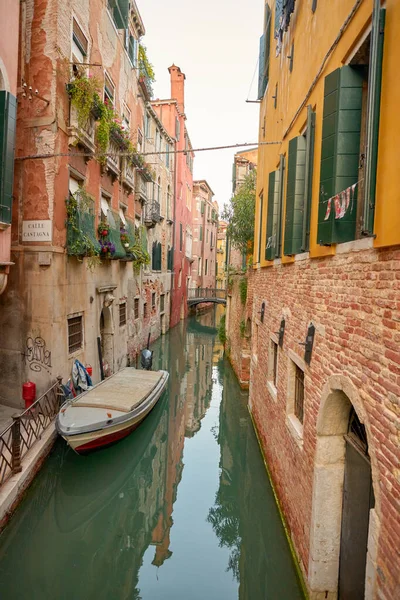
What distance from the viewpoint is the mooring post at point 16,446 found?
5512 mm

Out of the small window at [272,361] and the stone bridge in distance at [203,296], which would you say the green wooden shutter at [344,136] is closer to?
the small window at [272,361]

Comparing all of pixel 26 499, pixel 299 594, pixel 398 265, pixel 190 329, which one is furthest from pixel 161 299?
pixel 398 265

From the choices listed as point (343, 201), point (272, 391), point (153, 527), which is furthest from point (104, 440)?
point (343, 201)

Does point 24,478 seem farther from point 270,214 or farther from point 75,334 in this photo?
point 270,214

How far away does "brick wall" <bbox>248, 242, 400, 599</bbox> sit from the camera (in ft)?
8.20

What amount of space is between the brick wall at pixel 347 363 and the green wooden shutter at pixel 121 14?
32.0 ft

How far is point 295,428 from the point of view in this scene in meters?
5.07

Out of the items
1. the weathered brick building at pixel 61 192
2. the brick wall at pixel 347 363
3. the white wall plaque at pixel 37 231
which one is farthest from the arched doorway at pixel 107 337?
the brick wall at pixel 347 363

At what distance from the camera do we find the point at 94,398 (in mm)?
8031

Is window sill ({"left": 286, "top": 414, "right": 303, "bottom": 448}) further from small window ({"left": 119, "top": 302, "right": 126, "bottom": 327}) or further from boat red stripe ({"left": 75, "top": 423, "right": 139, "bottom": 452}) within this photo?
small window ({"left": 119, "top": 302, "right": 126, "bottom": 327})

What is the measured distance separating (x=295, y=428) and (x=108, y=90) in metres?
10.4

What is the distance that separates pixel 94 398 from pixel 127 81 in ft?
34.4

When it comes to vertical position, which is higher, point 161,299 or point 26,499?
point 161,299

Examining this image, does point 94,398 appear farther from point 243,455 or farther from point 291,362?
point 291,362
